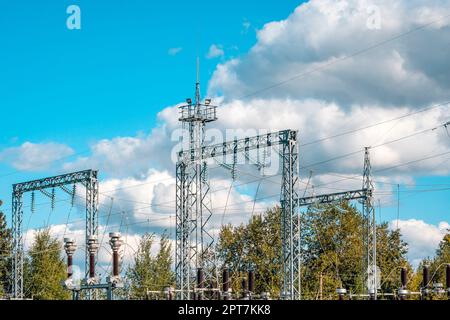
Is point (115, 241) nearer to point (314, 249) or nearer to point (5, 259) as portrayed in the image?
point (314, 249)

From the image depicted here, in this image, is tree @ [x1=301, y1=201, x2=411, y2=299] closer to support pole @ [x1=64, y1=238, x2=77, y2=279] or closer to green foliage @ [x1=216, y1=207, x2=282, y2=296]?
green foliage @ [x1=216, y1=207, x2=282, y2=296]

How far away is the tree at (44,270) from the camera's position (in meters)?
70.8

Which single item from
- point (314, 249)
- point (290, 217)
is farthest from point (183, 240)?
point (314, 249)

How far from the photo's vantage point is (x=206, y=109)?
1912 inches

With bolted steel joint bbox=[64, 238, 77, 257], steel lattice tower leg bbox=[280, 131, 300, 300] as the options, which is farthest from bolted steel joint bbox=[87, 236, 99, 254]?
steel lattice tower leg bbox=[280, 131, 300, 300]

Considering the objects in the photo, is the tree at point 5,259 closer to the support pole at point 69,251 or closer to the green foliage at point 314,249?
the green foliage at point 314,249

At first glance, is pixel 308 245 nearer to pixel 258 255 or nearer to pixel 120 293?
pixel 258 255

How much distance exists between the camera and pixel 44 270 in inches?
2854

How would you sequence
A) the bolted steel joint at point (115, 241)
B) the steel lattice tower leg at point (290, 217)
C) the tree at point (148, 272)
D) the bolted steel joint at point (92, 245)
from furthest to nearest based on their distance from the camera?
1. the tree at point (148, 272)
2. the steel lattice tower leg at point (290, 217)
3. the bolted steel joint at point (92, 245)
4. the bolted steel joint at point (115, 241)

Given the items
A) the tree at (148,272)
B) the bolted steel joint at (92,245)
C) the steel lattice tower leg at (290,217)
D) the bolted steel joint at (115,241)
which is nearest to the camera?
the bolted steel joint at (115,241)

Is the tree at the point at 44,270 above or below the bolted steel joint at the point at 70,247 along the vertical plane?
below

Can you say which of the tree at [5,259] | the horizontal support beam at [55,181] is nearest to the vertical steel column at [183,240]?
the horizontal support beam at [55,181]
